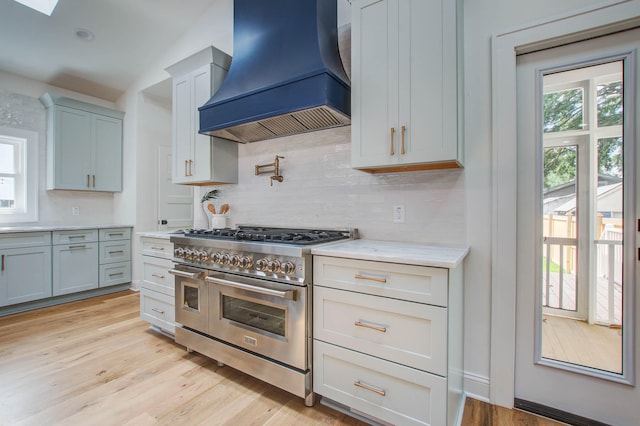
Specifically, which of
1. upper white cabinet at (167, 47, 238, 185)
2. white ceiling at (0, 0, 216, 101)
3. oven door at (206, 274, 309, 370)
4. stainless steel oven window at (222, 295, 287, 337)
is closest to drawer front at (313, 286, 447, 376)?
oven door at (206, 274, 309, 370)

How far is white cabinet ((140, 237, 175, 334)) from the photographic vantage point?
2.52 m

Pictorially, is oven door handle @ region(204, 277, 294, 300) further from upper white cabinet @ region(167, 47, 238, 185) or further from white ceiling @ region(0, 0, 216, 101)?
white ceiling @ region(0, 0, 216, 101)

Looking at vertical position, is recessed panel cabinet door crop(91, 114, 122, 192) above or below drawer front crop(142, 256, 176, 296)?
above

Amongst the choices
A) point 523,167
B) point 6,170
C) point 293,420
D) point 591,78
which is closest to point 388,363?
point 293,420

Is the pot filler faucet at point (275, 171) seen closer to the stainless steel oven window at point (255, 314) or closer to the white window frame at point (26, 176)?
the stainless steel oven window at point (255, 314)

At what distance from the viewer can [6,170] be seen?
12.0 ft

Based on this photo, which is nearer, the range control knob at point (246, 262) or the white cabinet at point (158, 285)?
the range control knob at point (246, 262)

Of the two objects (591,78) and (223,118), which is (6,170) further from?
(591,78)

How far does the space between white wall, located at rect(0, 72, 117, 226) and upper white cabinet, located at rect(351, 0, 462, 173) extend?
4.29 meters

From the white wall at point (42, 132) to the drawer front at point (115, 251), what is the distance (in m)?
0.60

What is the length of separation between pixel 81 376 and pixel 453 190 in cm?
280

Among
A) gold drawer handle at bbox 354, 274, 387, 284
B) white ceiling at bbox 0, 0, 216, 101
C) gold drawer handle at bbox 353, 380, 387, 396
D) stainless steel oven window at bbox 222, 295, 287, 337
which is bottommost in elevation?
gold drawer handle at bbox 353, 380, 387, 396

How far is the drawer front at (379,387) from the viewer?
1.36m

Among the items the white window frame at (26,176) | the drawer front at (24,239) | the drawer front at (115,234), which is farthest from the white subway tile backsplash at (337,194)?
the white window frame at (26,176)
